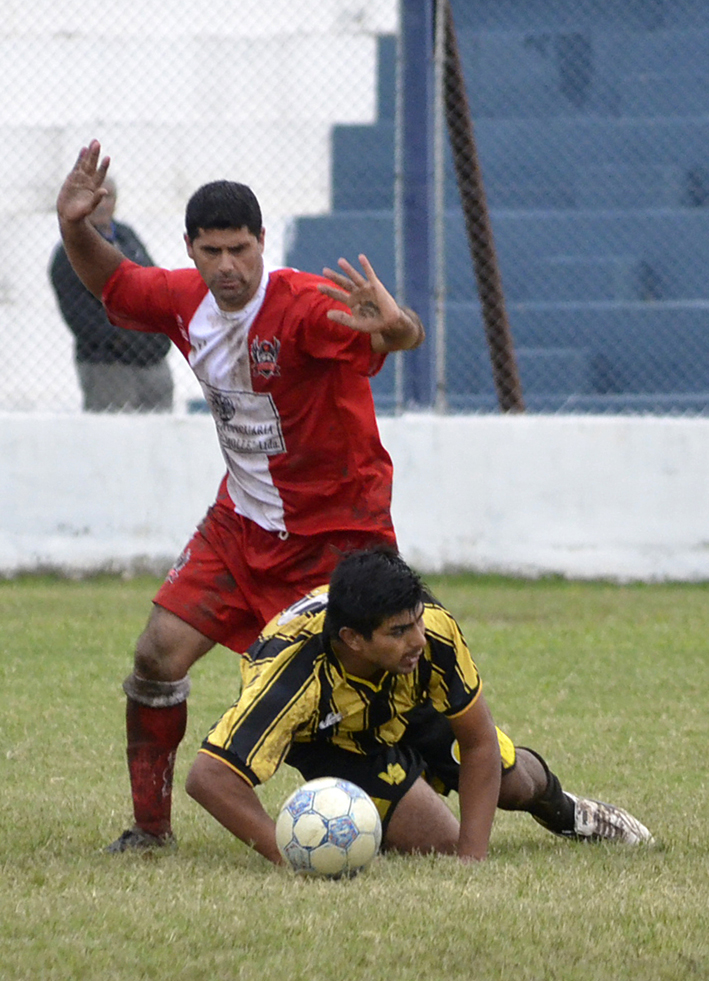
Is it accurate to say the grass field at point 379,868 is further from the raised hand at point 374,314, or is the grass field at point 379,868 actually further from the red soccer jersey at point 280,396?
the raised hand at point 374,314

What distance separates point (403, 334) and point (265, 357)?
573 mm

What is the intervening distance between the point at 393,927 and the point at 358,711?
97cm

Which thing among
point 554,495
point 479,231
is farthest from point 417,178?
point 554,495

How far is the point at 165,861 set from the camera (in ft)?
13.6

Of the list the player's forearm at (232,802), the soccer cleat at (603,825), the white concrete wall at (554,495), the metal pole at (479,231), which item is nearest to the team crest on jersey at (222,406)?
the player's forearm at (232,802)

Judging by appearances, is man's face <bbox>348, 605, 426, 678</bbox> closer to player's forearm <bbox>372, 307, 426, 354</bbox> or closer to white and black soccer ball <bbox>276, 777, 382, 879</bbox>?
white and black soccer ball <bbox>276, 777, 382, 879</bbox>

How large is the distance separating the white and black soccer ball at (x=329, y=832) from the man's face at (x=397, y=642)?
1.23 feet

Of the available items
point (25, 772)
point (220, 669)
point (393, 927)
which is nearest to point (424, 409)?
point (220, 669)

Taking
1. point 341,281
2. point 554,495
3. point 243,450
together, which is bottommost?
point 554,495

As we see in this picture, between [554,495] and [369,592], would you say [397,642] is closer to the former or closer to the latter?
[369,592]

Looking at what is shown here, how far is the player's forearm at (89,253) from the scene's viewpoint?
457 cm

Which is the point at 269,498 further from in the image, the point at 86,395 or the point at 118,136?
the point at 118,136

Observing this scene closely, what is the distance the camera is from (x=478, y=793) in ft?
13.6

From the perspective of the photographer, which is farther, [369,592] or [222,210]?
[222,210]
